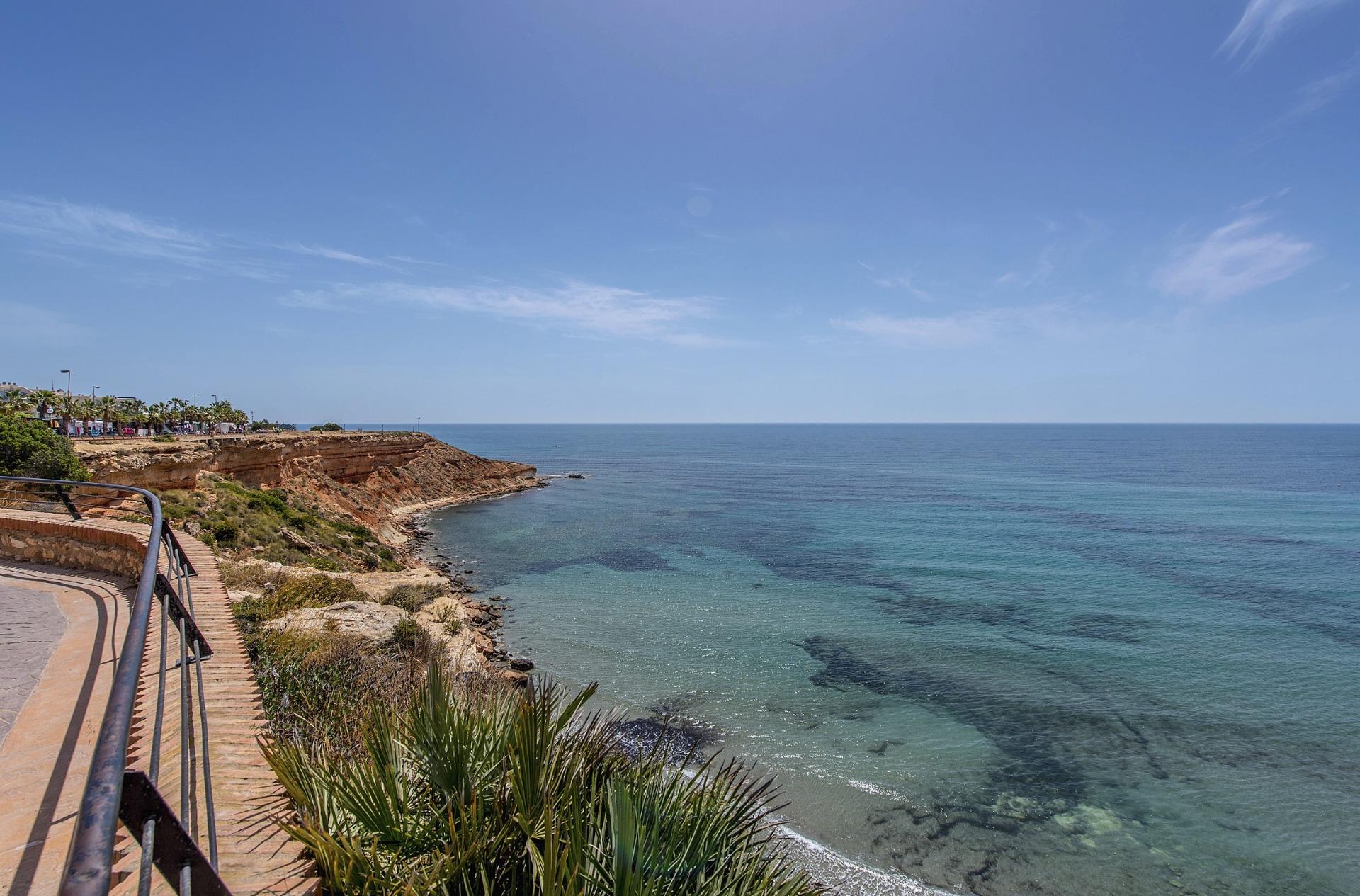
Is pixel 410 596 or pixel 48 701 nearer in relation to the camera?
pixel 48 701

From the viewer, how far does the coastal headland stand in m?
16.9

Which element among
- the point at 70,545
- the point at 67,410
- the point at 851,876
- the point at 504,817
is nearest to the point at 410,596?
the point at 70,545

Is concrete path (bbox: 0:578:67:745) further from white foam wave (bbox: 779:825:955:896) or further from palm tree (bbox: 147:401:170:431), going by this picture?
palm tree (bbox: 147:401:170:431)

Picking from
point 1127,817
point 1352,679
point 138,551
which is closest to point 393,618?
point 138,551

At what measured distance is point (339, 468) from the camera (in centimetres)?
5366

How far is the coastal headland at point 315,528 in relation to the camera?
16922 millimetres

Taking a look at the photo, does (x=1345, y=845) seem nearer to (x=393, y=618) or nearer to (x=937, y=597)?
(x=937, y=597)

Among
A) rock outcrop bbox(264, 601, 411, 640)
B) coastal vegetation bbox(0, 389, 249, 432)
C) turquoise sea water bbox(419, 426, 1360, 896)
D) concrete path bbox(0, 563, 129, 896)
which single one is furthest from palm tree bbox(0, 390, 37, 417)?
concrete path bbox(0, 563, 129, 896)

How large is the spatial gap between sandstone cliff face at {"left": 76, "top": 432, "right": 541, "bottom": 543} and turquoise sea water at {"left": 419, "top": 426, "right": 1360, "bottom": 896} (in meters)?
8.63

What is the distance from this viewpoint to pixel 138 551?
8953 mm

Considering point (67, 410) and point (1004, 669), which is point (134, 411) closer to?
point (67, 410)

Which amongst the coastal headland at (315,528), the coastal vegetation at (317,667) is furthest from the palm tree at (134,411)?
the coastal vegetation at (317,667)

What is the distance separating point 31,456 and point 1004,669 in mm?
31053

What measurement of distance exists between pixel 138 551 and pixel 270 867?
277 inches
